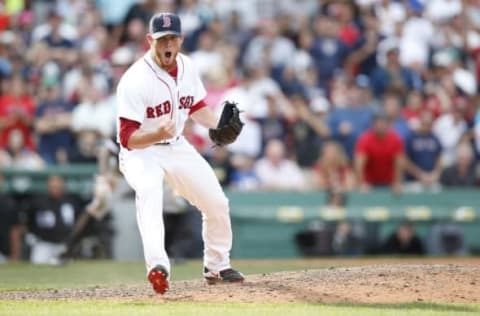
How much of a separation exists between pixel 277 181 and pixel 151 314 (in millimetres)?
9184

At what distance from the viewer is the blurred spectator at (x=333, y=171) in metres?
16.3

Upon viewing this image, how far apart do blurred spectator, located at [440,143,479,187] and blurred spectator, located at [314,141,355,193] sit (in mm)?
1511

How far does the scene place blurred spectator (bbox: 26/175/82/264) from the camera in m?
15.6

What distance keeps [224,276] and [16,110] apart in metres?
7.72

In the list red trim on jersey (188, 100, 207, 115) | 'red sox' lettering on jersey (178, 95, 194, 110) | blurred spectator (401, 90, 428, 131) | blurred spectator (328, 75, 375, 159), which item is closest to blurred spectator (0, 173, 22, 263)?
blurred spectator (328, 75, 375, 159)

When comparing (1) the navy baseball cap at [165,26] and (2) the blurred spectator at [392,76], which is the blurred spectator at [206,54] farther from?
(1) the navy baseball cap at [165,26]

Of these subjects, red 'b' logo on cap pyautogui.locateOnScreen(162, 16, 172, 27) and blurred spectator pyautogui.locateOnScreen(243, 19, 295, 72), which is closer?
red 'b' logo on cap pyautogui.locateOnScreen(162, 16, 172, 27)

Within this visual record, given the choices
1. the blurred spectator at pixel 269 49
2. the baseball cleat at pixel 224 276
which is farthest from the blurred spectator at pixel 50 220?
the baseball cleat at pixel 224 276

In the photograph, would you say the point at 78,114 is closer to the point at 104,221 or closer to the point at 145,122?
the point at 104,221

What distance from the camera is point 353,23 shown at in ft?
64.1

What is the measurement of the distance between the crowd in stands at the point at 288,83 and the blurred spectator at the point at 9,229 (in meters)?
0.55

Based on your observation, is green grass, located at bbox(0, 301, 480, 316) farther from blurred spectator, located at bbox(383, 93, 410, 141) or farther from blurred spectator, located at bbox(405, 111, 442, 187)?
blurred spectator, located at bbox(383, 93, 410, 141)

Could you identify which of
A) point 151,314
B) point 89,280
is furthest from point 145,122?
point 89,280

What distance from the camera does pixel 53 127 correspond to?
646 inches
